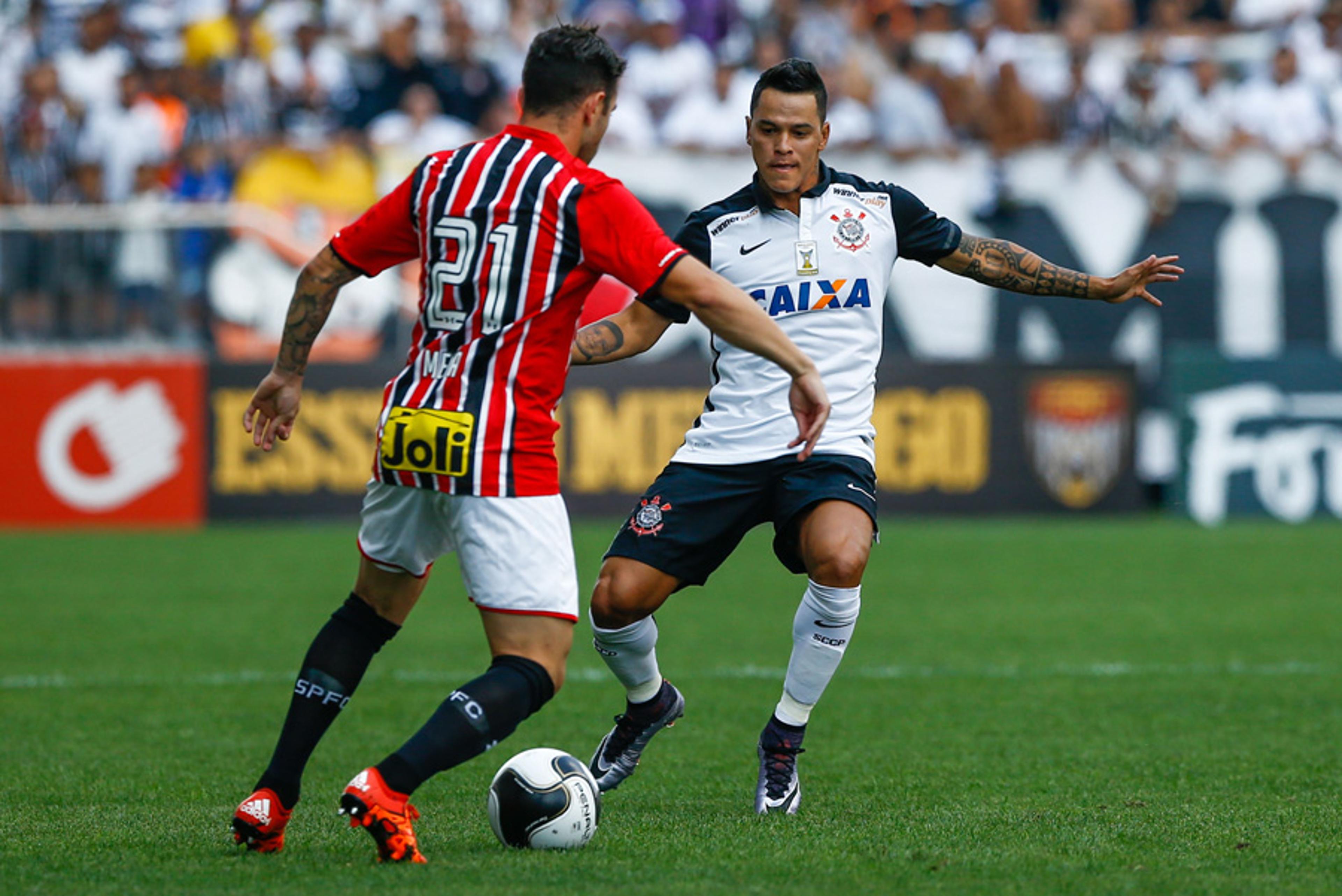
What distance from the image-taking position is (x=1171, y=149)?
16750mm

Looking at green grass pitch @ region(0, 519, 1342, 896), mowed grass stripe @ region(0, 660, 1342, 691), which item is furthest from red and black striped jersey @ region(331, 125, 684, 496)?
mowed grass stripe @ region(0, 660, 1342, 691)

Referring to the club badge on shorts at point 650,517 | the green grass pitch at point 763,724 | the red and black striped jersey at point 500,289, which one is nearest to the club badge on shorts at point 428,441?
the red and black striped jersey at point 500,289

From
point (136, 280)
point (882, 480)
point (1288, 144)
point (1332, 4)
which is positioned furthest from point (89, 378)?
point (1332, 4)

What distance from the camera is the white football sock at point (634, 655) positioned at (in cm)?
588

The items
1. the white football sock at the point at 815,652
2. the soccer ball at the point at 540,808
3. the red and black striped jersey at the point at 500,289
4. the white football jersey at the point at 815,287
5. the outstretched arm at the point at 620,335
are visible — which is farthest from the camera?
the white football jersey at the point at 815,287

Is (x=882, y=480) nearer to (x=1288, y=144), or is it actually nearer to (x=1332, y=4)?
(x=1288, y=144)

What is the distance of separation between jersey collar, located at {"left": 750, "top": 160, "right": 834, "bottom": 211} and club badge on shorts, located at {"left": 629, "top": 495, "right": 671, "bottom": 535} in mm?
1031

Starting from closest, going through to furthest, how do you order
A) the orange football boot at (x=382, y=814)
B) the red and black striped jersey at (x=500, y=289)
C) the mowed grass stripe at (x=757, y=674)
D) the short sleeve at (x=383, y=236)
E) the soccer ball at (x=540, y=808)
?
the orange football boot at (x=382, y=814) < the red and black striped jersey at (x=500, y=289) < the short sleeve at (x=383, y=236) < the soccer ball at (x=540, y=808) < the mowed grass stripe at (x=757, y=674)

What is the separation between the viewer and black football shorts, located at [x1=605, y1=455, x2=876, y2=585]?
5828 mm

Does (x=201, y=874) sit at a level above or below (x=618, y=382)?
below

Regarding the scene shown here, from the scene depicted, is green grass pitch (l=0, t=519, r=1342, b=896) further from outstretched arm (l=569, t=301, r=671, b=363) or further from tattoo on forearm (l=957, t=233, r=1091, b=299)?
tattoo on forearm (l=957, t=233, r=1091, b=299)

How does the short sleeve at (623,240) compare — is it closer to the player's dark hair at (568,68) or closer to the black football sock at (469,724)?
the player's dark hair at (568,68)

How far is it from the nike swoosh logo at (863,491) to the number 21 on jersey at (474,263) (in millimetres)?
1588

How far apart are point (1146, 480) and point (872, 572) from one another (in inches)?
193
